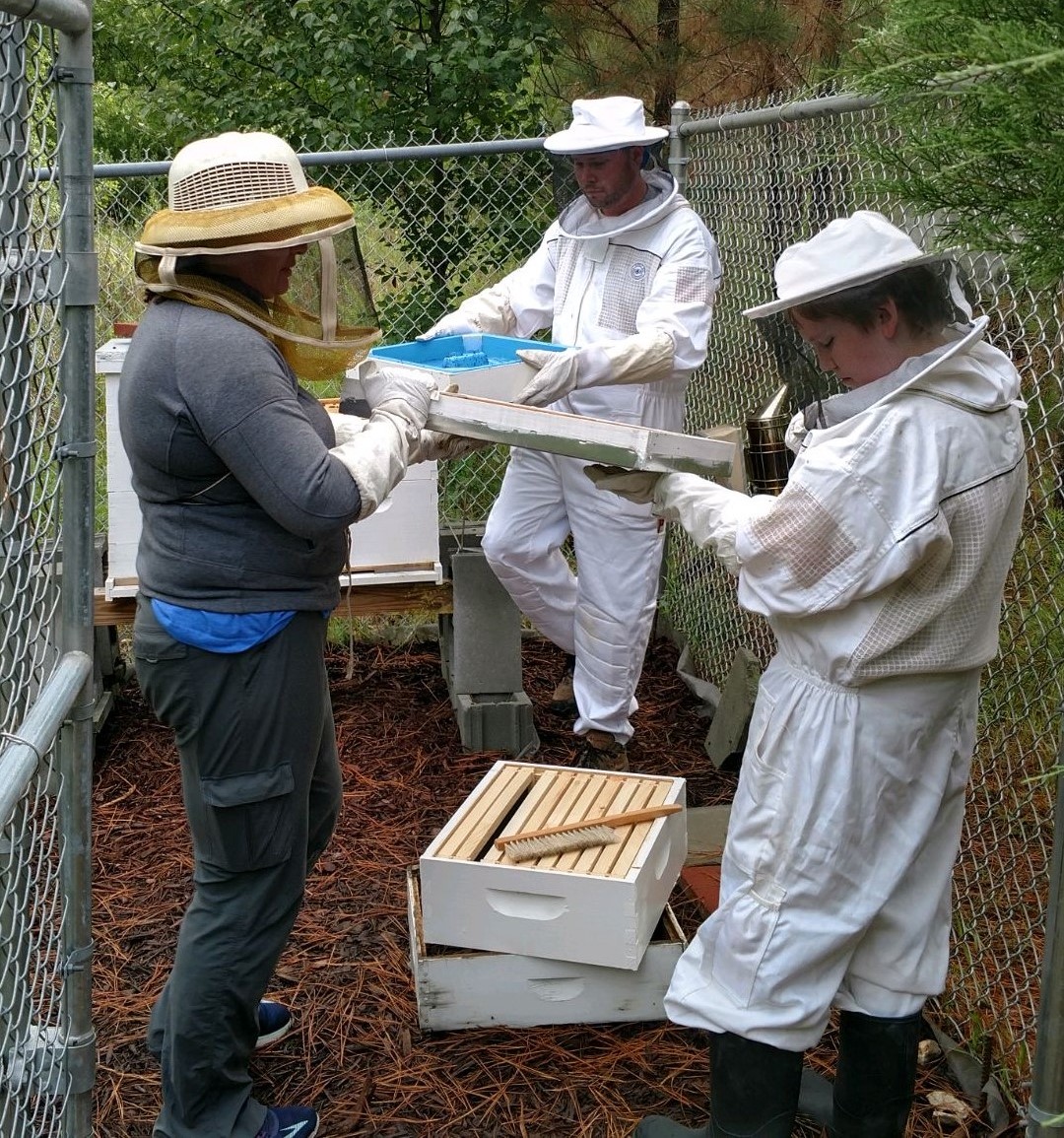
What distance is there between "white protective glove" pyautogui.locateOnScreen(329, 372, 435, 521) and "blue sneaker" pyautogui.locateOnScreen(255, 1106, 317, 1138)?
133cm

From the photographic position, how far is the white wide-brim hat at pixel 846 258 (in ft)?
7.47

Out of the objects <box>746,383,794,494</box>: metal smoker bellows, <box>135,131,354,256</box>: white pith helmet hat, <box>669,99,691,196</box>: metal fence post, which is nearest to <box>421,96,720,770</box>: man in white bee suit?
<box>669,99,691,196</box>: metal fence post

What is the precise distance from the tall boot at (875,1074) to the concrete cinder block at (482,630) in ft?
8.35

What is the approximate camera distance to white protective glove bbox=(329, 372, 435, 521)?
2.67 metres

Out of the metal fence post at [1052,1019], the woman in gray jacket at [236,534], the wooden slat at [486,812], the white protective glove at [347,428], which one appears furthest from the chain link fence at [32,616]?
the metal fence post at [1052,1019]

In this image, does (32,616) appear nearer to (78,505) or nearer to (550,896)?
(78,505)

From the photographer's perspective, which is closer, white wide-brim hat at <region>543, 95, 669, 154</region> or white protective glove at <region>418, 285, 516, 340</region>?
white wide-brim hat at <region>543, 95, 669, 154</region>

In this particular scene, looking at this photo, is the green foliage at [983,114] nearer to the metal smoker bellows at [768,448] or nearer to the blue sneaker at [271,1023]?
the metal smoker bellows at [768,448]

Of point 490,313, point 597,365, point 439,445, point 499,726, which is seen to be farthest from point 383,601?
point 439,445

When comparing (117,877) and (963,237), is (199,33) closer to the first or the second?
(117,877)

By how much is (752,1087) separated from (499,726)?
2.54 meters

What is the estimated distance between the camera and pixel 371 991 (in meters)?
3.56

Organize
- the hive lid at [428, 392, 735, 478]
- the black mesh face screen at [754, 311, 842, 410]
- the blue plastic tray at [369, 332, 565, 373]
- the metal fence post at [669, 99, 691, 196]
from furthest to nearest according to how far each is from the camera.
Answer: the metal fence post at [669, 99, 691, 196] → the blue plastic tray at [369, 332, 565, 373] → the black mesh face screen at [754, 311, 842, 410] → the hive lid at [428, 392, 735, 478]

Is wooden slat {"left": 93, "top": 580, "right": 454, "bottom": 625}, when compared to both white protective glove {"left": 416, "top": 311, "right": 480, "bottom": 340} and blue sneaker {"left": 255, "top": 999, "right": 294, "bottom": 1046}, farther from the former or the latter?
blue sneaker {"left": 255, "top": 999, "right": 294, "bottom": 1046}
